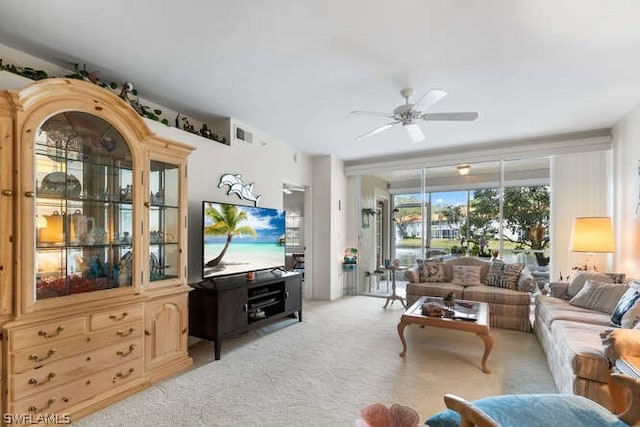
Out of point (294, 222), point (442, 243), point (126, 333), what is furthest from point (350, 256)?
point (126, 333)

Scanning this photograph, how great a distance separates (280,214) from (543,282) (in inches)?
167

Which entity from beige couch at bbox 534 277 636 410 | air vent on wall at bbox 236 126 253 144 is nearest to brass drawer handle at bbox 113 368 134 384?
air vent on wall at bbox 236 126 253 144

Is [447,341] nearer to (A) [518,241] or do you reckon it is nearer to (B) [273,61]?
(A) [518,241]

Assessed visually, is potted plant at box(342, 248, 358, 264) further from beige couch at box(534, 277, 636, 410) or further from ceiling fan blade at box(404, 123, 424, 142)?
ceiling fan blade at box(404, 123, 424, 142)

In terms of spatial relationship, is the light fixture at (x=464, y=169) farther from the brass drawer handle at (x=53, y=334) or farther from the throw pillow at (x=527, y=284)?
the brass drawer handle at (x=53, y=334)

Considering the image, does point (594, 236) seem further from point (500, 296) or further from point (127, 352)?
point (127, 352)

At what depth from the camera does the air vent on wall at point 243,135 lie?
4113 mm

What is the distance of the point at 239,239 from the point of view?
3.75 meters

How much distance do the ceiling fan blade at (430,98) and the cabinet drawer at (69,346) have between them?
9.87ft

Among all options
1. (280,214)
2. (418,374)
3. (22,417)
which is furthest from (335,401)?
(280,214)

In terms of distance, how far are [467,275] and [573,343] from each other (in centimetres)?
238

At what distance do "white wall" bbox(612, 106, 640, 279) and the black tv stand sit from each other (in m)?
4.06

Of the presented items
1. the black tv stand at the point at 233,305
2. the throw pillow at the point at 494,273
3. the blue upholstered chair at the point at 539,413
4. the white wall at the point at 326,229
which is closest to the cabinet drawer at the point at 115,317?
the black tv stand at the point at 233,305

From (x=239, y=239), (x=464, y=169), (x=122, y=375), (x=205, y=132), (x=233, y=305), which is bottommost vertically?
(x=122, y=375)
